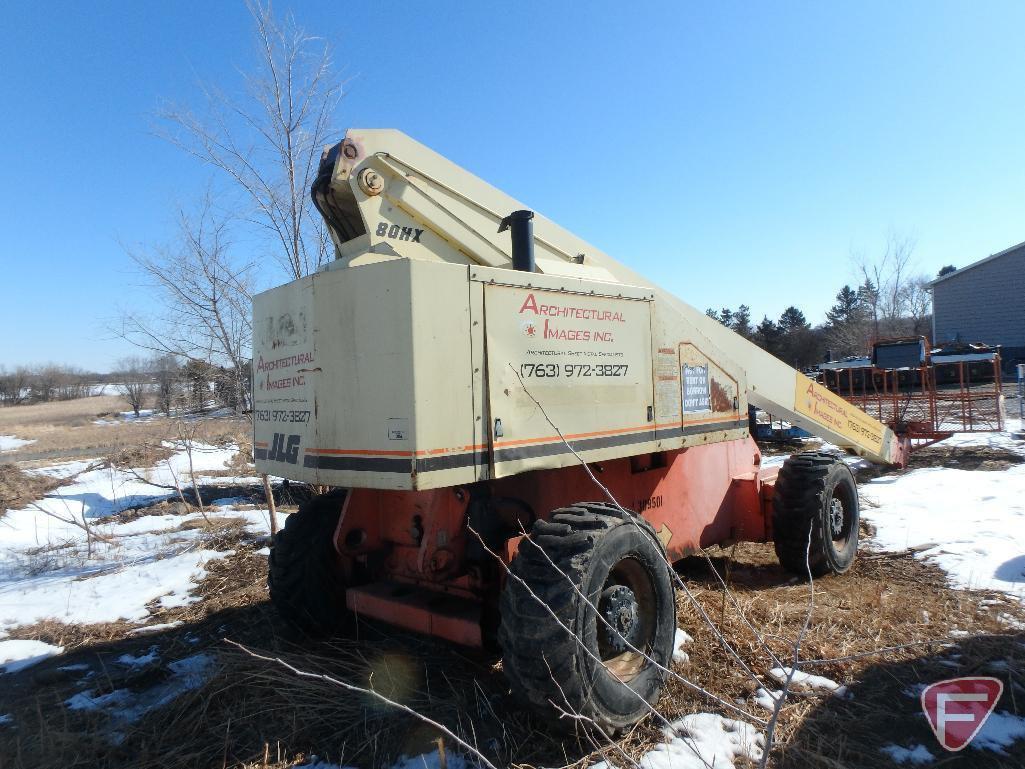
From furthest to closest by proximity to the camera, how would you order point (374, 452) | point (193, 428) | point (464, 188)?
point (193, 428), point (464, 188), point (374, 452)

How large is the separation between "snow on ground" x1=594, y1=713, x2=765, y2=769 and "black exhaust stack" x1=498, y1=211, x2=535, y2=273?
106 inches

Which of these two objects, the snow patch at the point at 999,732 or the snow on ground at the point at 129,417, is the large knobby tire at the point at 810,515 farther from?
the snow on ground at the point at 129,417

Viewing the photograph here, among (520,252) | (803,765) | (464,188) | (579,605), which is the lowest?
(803,765)

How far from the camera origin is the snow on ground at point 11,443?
23913mm

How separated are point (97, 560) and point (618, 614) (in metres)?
7.09

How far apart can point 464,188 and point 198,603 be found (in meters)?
4.55

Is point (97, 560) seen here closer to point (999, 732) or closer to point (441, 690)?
point (441, 690)

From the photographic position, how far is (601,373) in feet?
13.3

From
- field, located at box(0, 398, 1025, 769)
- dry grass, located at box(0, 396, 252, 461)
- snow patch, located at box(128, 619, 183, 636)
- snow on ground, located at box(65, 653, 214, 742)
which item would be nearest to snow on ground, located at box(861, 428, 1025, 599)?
field, located at box(0, 398, 1025, 769)

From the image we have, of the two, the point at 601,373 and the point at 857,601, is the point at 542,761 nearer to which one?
the point at 601,373

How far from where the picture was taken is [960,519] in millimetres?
7824

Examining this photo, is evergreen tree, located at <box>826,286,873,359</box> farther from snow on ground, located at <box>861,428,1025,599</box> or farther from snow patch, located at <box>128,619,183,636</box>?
snow patch, located at <box>128,619,183,636</box>

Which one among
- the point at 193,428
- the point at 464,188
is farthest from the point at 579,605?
the point at 193,428
